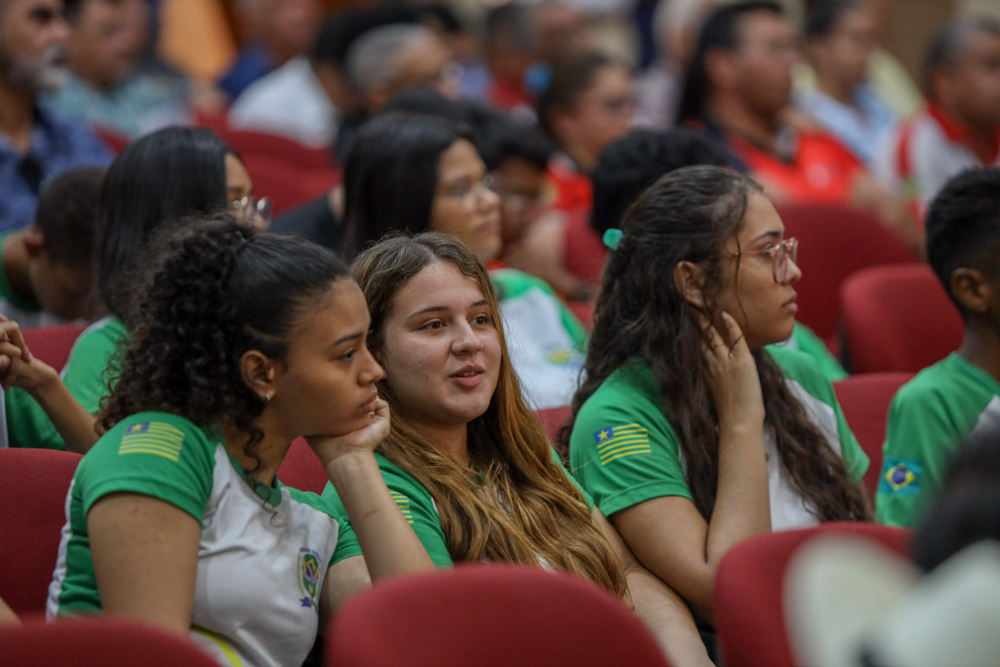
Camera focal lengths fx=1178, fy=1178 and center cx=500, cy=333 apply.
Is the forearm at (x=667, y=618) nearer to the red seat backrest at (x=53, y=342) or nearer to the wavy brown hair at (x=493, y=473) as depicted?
the wavy brown hair at (x=493, y=473)

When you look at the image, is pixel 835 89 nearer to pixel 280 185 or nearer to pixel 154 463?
pixel 280 185

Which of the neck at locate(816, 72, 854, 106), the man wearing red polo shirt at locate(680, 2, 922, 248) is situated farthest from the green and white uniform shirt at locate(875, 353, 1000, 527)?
the neck at locate(816, 72, 854, 106)

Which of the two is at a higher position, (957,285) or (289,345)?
(289,345)

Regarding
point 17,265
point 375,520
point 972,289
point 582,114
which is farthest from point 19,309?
point 582,114

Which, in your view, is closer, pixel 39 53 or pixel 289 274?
pixel 289 274

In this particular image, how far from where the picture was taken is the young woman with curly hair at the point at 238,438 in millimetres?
1528

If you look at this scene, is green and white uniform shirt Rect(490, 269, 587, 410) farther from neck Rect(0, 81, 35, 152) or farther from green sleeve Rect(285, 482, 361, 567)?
neck Rect(0, 81, 35, 152)

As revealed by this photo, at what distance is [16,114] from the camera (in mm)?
3701

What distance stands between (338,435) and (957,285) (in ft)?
4.45

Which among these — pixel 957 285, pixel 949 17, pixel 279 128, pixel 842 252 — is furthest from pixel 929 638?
pixel 949 17

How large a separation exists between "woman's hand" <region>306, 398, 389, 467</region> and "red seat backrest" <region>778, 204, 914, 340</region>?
7.28 feet

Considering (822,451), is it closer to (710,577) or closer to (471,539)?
(710,577)

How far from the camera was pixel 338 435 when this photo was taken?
66.8 inches

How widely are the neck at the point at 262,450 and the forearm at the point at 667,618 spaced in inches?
25.9
